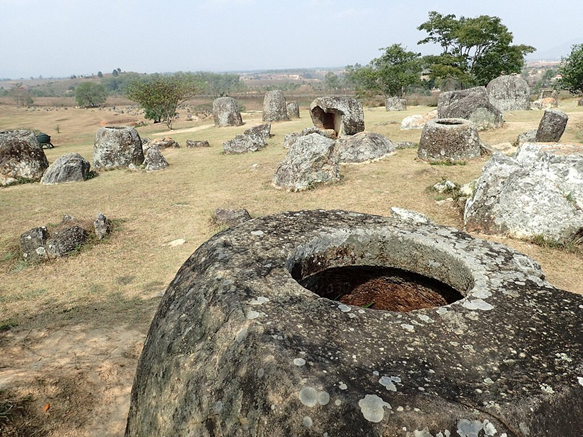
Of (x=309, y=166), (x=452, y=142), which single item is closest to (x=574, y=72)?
(x=452, y=142)

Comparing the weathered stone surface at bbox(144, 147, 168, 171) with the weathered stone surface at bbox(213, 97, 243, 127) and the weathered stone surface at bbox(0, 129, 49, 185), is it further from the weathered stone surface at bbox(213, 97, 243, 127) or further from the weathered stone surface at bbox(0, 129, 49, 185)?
the weathered stone surface at bbox(213, 97, 243, 127)

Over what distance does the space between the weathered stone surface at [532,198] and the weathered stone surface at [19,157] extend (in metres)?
14.2

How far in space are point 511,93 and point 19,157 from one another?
24.6m

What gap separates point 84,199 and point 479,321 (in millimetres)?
11642

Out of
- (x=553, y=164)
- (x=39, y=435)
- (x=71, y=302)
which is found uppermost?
(x=553, y=164)

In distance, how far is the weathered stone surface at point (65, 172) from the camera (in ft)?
43.0

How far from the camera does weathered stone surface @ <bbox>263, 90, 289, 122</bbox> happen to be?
25.3 metres

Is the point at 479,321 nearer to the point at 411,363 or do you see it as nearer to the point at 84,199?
the point at 411,363

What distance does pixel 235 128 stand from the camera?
24578 mm

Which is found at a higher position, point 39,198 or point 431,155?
point 431,155

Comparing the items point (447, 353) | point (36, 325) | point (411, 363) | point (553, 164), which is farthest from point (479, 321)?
point (553, 164)

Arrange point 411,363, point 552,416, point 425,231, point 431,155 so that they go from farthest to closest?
point 431,155
point 425,231
point 411,363
point 552,416

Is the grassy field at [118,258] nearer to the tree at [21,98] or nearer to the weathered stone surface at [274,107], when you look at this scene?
the weathered stone surface at [274,107]

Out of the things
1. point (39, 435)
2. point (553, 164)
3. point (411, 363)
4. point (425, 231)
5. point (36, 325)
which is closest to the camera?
point (411, 363)
